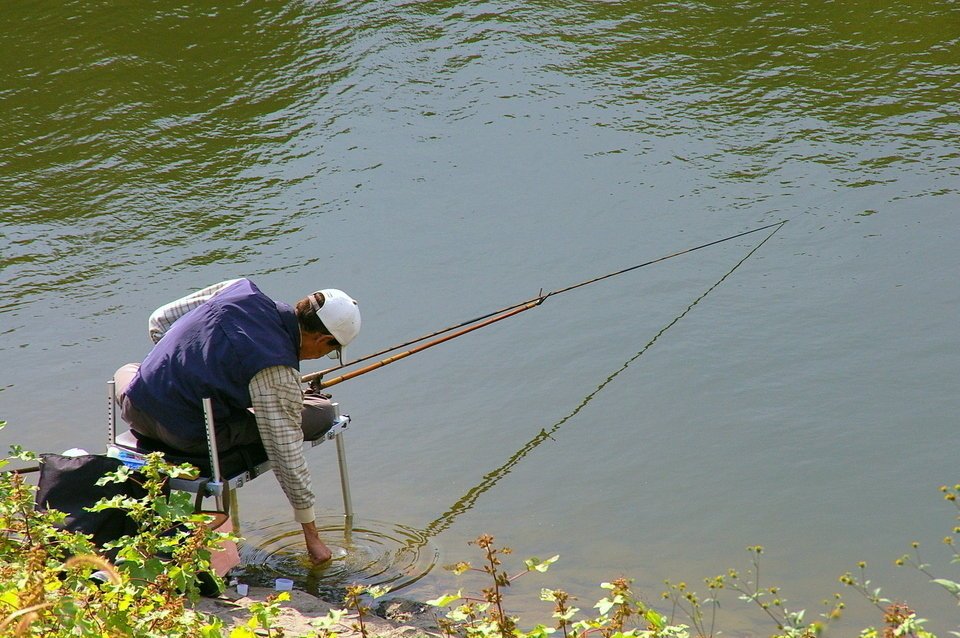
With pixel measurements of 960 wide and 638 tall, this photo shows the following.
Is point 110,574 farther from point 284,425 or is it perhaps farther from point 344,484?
point 344,484

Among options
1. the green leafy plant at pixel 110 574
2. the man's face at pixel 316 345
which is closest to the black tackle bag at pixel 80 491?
the green leafy plant at pixel 110 574

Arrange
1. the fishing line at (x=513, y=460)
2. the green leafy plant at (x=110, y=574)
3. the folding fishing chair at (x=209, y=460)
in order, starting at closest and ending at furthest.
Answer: the green leafy plant at (x=110, y=574) → the folding fishing chair at (x=209, y=460) → the fishing line at (x=513, y=460)

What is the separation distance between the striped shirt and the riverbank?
1.11ft

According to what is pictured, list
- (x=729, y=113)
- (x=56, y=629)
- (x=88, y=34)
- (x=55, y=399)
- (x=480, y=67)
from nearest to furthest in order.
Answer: (x=56, y=629)
(x=55, y=399)
(x=729, y=113)
(x=480, y=67)
(x=88, y=34)

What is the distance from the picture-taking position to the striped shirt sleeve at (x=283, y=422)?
3967mm

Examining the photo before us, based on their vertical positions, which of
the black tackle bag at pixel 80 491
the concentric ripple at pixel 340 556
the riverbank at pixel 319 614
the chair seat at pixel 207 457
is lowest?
the concentric ripple at pixel 340 556

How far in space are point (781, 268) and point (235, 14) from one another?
26.2ft

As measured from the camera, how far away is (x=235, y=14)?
42.4ft

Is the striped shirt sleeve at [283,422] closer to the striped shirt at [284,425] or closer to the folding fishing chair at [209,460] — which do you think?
the striped shirt at [284,425]

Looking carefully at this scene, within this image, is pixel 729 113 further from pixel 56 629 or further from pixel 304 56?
pixel 56 629

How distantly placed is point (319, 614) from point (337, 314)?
108cm

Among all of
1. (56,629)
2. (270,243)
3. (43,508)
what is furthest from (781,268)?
(56,629)

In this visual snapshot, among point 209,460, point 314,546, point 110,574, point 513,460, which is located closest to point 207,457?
point 209,460

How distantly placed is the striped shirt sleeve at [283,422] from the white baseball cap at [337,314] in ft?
0.70
